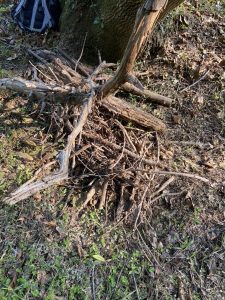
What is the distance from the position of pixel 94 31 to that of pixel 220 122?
4.23 ft

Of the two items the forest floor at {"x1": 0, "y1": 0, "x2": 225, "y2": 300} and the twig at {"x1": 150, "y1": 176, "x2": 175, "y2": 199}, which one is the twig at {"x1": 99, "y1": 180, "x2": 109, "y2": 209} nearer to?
the forest floor at {"x1": 0, "y1": 0, "x2": 225, "y2": 300}

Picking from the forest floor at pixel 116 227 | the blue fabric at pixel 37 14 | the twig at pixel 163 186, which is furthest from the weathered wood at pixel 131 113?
the blue fabric at pixel 37 14

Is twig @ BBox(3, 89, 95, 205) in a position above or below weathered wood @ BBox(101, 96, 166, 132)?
below

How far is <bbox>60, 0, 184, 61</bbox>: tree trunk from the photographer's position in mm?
3079

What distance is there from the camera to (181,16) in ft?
12.1

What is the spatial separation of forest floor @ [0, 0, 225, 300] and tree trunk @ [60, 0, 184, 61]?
0.85 ft

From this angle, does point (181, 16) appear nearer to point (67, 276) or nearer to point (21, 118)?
point (21, 118)

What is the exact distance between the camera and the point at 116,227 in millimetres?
2570

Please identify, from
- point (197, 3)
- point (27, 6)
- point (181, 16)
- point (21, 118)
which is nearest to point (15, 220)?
point (21, 118)

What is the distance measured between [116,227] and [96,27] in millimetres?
1649

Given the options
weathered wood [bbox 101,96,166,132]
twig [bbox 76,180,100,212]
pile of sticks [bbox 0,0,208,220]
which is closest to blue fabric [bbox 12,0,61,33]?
pile of sticks [bbox 0,0,208,220]

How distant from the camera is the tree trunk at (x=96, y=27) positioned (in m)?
3.08

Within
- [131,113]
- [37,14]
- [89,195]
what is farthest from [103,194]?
[37,14]

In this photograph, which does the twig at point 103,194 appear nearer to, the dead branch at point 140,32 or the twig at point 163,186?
the twig at point 163,186
